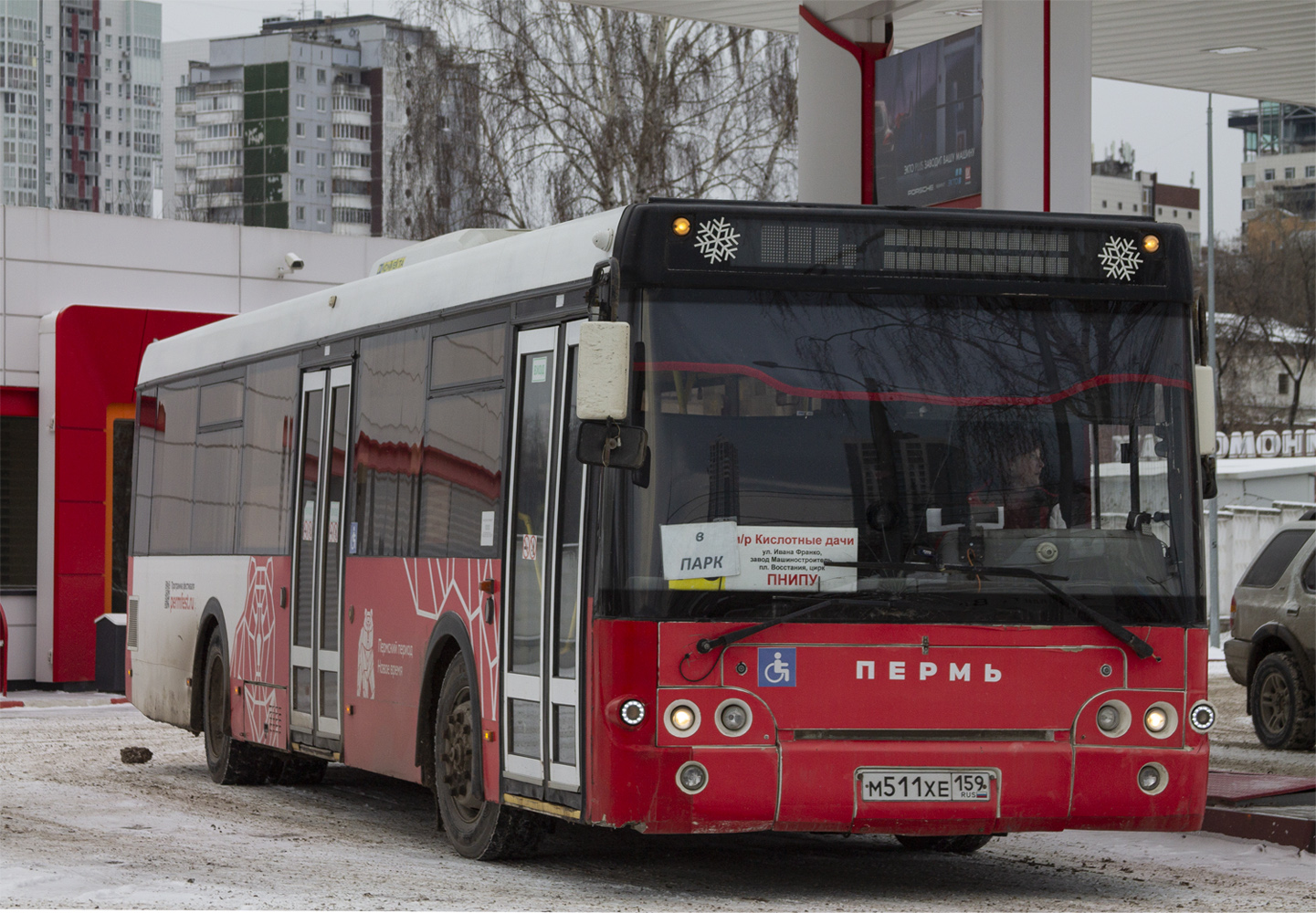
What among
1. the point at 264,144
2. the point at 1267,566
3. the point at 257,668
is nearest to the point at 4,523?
the point at 257,668

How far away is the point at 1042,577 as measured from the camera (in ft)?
28.6

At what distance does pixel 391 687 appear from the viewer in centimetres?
1111

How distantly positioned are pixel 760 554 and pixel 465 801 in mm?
2469

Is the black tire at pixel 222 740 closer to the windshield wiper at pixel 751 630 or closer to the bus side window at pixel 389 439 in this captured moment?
the bus side window at pixel 389 439

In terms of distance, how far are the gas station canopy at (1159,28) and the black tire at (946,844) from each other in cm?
600

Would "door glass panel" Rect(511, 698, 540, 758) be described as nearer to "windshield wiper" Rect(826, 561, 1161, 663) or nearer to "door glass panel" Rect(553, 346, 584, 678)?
"door glass panel" Rect(553, 346, 584, 678)

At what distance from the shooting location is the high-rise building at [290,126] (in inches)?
5330

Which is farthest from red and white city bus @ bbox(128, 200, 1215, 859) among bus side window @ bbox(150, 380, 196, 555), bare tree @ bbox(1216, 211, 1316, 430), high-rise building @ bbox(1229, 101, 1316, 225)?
high-rise building @ bbox(1229, 101, 1316, 225)

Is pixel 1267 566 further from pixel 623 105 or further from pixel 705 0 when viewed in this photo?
pixel 623 105

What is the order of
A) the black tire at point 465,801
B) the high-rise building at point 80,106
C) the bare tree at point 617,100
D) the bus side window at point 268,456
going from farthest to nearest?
the high-rise building at point 80,106 < the bare tree at point 617,100 < the bus side window at point 268,456 < the black tire at point 465,801

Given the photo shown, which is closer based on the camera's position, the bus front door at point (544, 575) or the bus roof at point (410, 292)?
the bus front door at point (544, 575)

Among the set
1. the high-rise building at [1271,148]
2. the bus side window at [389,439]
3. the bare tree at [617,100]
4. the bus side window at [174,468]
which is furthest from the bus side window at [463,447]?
the high-rise building at [1271,148]

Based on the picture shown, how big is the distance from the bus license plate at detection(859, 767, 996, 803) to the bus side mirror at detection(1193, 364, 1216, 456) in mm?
1656

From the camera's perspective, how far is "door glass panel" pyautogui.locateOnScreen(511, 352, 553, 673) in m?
9.34
